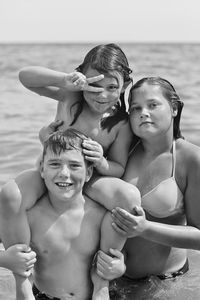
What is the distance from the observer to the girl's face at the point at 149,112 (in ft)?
12.1

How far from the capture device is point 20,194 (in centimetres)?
340

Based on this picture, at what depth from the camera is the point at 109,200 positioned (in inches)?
137

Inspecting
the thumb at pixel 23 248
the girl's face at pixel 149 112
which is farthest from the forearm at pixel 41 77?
the thumb at pixel 23 248

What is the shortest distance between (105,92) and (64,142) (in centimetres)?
46

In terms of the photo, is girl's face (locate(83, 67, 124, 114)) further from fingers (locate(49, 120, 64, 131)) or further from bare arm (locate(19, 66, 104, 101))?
fingers (locate(49, 120, 64, 131))

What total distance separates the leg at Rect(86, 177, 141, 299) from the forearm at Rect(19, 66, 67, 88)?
0.61m

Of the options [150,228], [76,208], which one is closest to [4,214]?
[76,208]

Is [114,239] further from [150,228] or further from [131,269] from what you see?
[131,269]

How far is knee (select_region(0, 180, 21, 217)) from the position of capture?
132 inches

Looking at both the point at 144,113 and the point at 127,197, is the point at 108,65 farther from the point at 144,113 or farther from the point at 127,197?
the point at 127,197

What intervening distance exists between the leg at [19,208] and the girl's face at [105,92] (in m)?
0.54

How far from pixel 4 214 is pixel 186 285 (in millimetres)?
1408

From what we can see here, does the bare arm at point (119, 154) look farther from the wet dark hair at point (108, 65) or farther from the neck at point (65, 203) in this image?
the neck at point (65, 203)

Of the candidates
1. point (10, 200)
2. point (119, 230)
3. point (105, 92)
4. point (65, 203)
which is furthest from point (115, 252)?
point (105, 92)
